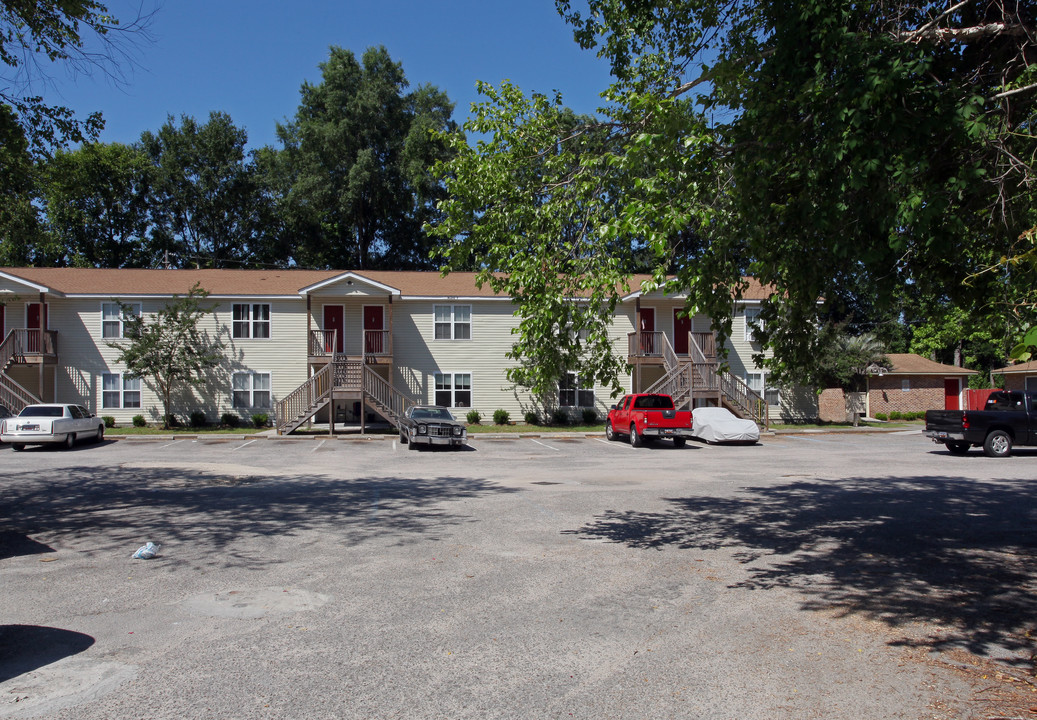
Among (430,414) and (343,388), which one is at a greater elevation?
(343,388)

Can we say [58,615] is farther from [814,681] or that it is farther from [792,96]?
[792,96]

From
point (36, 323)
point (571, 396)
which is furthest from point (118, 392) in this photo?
point (571, 396)

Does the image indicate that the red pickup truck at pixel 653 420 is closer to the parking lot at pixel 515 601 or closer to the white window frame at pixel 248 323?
the parking lot at pixel 515 601

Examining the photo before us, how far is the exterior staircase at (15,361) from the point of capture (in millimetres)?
27641

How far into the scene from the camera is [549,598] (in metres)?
7.03

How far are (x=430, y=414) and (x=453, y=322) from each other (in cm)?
973

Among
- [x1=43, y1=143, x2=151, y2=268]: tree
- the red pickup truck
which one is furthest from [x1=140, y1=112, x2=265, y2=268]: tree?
the red pickup truck

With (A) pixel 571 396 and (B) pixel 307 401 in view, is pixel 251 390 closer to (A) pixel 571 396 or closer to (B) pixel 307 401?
(B) pixel 307 401

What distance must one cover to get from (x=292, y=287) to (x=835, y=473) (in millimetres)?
24826

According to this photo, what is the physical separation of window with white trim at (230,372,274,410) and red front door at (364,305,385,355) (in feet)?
15.8

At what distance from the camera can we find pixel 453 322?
3328 cm

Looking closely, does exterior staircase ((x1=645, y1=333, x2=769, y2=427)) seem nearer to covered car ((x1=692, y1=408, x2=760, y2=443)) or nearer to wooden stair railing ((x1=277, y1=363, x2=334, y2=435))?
covered car ((x1=692, y1=408, x2=760, y2=443))

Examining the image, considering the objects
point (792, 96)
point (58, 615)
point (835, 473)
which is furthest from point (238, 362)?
point (792, 96)

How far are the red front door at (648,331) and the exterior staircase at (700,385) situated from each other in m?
0.90
